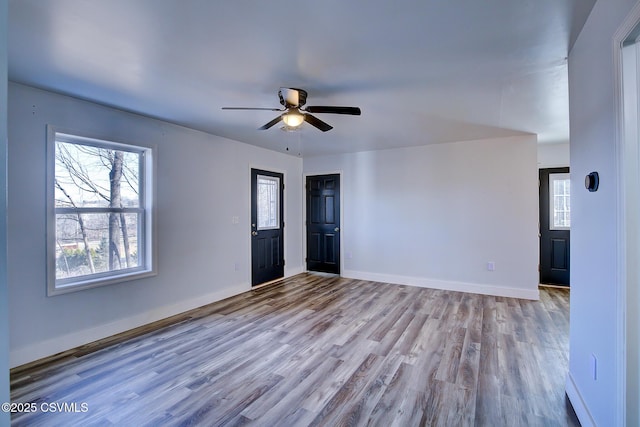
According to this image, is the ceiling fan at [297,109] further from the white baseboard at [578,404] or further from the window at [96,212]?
the white baseboard at [578,404]

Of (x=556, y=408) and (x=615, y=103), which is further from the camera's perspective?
(x=556, y=408)

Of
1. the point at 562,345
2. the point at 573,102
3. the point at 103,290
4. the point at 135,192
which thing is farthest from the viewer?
the point at 135,192

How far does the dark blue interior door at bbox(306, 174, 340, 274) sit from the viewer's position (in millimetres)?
6000

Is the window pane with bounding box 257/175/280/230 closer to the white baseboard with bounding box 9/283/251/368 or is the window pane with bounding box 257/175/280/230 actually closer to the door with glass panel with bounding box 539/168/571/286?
the white baseboard with bounding box 9/283/251/368

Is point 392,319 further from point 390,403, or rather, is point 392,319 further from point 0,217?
point 0,217

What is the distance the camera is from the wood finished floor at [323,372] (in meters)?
1.94

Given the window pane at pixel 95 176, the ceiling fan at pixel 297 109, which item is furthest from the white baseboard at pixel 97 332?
the ceiling fan at pixel 297 109

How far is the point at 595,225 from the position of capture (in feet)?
5.50

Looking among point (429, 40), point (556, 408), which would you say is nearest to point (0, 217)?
point (429, 40)

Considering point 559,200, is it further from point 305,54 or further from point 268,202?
point 305,54

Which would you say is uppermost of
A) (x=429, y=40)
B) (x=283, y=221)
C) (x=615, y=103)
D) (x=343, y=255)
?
(x=429, y=40)

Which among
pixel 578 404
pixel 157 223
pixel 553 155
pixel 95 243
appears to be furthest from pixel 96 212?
pixel 553 155

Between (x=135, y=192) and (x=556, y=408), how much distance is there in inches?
171

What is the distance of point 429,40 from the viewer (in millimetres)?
1932
